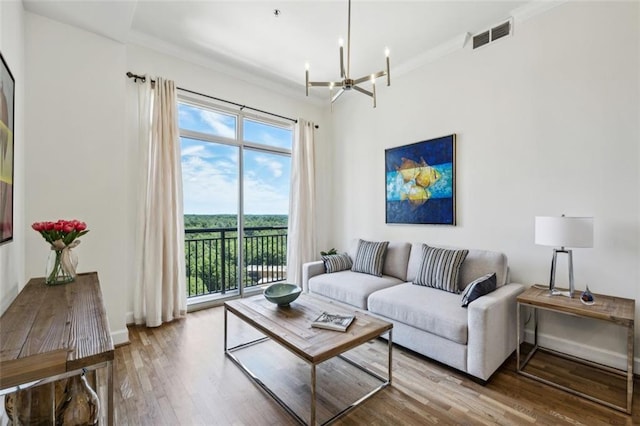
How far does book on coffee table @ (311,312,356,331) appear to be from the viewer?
198 centimetres

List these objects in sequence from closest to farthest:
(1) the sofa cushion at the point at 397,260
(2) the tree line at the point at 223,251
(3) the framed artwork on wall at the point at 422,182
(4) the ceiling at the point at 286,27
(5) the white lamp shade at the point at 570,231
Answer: (5) the white lamp shade at the point at 570,231
(4) the ceiling at the point at 286,27
(3) the framed artwork on wall at the point at 422,182
(1) the sofa cushion at the point at 397,260
(2) the tree line at the point at 223,251

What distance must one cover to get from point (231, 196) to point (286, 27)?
7.08 ft

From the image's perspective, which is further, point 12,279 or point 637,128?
point 637,128

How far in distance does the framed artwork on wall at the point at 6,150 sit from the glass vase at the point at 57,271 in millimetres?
249

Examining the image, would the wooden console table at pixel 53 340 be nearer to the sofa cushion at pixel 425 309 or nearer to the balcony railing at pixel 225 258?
the sofa cushion at pixel 425 309

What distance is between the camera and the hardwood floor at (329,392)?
1770 millimetres

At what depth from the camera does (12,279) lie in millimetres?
1789

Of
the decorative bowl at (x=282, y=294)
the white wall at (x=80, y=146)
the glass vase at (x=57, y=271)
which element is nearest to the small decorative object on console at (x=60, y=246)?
the glass vase at (x=57, y=271)

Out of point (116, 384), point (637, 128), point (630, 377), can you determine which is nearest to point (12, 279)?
point (116, 384)

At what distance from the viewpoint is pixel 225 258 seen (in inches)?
162

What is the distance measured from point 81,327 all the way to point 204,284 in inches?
116

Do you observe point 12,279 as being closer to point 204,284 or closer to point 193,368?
point 193,368

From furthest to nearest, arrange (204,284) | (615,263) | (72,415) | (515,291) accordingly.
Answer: (204,284) → (515,291) → (615,263) → (72,415)

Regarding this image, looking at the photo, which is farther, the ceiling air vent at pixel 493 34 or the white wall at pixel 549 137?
the ceiling air vent at pixel 493 34
